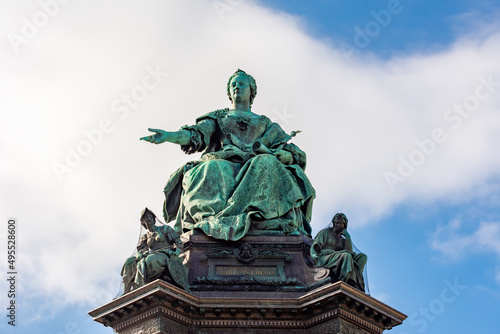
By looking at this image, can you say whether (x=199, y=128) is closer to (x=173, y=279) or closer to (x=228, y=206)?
(x=228, y=206)

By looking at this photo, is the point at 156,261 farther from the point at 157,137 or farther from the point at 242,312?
the point at 157,137

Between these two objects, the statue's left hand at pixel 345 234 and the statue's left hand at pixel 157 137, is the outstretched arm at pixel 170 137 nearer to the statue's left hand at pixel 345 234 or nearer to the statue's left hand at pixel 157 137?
the statue's left hand at pixel 157 137

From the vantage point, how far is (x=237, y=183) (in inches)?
1002

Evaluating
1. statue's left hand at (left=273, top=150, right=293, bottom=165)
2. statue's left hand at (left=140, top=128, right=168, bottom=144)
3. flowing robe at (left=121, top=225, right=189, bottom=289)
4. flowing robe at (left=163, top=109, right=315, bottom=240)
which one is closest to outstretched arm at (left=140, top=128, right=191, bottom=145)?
statue's left hand at (left=140, top=128, right=168, bottom=144)

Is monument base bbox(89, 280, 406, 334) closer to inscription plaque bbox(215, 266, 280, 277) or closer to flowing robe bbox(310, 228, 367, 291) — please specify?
flowing robe bbox(310, 228, 367, 291)

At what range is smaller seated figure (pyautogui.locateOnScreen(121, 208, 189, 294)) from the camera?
22.5 meters

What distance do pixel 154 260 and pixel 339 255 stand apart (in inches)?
164

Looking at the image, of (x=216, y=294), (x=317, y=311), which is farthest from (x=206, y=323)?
(x=317, y=311)

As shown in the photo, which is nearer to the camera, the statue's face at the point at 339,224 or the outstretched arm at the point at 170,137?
the statue's face at the point at 339,224

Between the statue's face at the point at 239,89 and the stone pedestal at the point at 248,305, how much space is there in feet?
20.8

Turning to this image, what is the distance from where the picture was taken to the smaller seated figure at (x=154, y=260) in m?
22.5

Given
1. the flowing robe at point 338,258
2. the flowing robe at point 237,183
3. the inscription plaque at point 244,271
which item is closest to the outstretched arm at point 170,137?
the flowing robe at point 237,183

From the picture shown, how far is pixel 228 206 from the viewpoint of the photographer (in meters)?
24.9

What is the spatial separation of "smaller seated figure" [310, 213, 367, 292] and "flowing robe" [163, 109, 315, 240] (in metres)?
1.16
